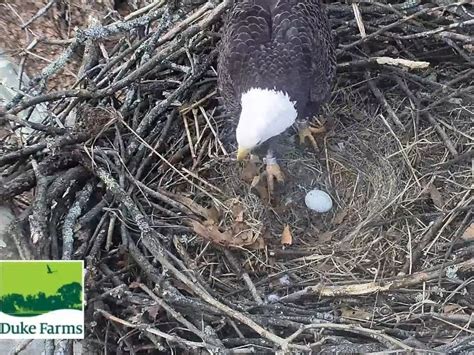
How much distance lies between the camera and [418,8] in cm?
274

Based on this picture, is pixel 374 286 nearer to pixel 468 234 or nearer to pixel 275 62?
pixel 468 234

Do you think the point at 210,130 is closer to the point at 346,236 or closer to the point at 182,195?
the point at 182,195

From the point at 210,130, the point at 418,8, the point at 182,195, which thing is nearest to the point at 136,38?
the point at 210,130

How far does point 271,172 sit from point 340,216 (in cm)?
31

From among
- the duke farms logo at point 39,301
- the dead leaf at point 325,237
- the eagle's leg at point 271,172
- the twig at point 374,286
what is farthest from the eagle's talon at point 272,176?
the duke farms logo at point 39,301

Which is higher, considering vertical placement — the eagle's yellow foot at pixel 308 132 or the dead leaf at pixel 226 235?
the eagle's yellow foot at pixel 308 132

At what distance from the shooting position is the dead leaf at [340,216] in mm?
2588

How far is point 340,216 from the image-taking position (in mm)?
2598

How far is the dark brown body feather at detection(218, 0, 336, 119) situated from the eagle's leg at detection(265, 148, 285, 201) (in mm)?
215

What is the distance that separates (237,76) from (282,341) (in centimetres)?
101

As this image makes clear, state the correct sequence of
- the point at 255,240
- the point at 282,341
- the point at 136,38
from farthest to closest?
the point at 136,38 → the point at 255,240 → the point at 282,341

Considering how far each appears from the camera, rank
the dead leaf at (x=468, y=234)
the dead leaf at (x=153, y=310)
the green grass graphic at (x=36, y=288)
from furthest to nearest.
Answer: the dead leaf at (x=468, y=234)
the dead leaf at (x=153, y=310)
the green grass graphic at (x=36, y=288)

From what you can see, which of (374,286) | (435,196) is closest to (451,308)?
(374,286)

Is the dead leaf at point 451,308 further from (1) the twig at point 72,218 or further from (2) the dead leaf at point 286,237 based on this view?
(1) the twig at point 72,218
